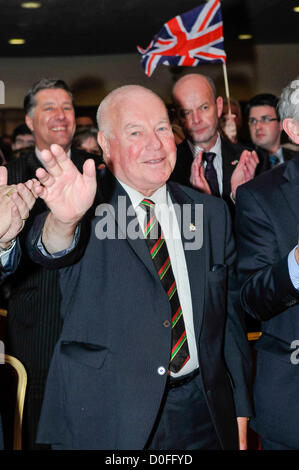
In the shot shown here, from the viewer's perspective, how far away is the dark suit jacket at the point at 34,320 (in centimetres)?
231

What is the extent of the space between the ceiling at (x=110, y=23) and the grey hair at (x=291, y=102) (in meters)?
5.06

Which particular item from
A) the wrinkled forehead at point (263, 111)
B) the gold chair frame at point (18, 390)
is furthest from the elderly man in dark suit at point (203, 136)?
the gold chair frame at point (18, 390)

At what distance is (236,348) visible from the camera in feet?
6.10

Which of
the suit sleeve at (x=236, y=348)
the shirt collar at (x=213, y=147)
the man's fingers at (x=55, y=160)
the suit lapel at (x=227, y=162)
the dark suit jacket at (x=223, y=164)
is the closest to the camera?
the man's fingers at (x=55, y=160)

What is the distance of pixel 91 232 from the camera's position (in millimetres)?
1668

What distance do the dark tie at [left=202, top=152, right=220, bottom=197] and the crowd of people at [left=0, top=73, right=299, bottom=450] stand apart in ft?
4.45

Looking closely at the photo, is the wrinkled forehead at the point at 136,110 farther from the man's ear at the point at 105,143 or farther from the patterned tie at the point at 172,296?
the patterned tie at the point at 172,296

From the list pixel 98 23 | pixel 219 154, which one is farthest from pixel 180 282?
pixel 98 23

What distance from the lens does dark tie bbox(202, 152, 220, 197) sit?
3.25 m

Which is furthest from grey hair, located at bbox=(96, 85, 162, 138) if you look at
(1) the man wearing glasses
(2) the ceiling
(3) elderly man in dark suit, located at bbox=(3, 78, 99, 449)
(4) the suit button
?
(2) the ceiling

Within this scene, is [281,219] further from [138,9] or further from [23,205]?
[138,9]

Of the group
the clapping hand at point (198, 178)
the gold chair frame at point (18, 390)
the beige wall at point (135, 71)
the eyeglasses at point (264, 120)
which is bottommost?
the gold chair frame at point (18, 390)

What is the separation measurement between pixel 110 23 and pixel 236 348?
611 centimetres

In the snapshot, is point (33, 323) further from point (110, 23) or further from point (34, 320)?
point (110, 23)
